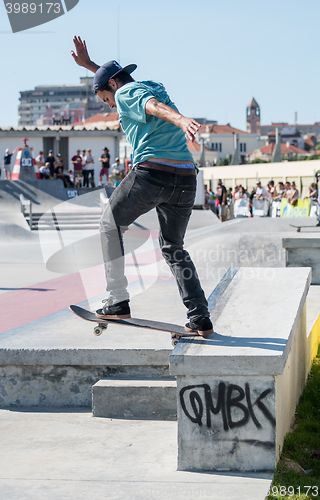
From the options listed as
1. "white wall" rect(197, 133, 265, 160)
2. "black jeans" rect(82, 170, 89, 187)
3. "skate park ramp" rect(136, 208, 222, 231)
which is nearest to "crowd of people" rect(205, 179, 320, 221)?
"skate park ramp" rect(136, 208, 222, 231)

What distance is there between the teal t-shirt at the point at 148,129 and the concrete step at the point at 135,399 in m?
1.43

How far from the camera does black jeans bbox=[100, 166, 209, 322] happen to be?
339cm

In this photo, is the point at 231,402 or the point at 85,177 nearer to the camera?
the point at 231,402

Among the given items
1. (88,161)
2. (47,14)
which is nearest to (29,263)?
(47,14)

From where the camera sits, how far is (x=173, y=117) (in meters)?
2.96

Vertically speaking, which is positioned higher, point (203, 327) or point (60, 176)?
point (60, 176)

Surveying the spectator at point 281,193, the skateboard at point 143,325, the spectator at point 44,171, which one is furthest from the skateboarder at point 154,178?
the spectator at point 44,171

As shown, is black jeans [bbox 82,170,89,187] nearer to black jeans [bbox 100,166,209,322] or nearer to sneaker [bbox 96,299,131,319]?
sneaker [bbox 96,299,131,319]

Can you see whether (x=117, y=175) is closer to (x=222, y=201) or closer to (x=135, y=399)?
(x=222, y=201)

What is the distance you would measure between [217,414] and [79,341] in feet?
4.56

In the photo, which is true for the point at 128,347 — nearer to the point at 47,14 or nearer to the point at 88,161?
the point at 47,14

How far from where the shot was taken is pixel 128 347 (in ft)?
12.5

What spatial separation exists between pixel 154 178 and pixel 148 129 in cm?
29

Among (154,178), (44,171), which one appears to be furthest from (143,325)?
(44,171)
